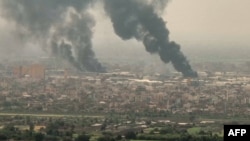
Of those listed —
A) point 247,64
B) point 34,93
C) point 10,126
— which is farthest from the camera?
point 247,64

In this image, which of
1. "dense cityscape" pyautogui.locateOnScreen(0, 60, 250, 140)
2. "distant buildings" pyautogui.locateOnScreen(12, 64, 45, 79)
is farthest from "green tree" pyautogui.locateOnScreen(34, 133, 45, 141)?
"distant buildings" pyautogui.locateOnScreen(12, 64, 45, 79)

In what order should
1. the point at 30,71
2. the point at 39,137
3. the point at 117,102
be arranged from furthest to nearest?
the point at 30,71, the point at 117,102, the point at 39,137

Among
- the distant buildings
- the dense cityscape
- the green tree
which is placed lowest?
the green tree

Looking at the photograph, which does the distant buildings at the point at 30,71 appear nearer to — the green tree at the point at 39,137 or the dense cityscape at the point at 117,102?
the dense cityscape at the point at 117,102

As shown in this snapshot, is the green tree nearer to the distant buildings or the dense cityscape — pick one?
the dense cityscape

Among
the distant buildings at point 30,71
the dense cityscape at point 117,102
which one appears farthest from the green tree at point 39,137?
the distant buildings at point 30,71

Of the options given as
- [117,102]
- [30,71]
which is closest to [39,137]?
[117,102]

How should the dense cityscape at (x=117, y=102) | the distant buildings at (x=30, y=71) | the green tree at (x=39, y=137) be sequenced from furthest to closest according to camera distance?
the distant buildings at (x=30, y=71)
the dense cityscape at (x=117, y=102)
the green tree at (x=39, y=137)

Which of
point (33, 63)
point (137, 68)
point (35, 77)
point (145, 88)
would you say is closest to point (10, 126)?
point (145, 88)

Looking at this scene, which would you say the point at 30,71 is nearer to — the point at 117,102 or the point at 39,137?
the point at 117,102

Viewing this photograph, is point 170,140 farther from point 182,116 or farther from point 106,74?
point 106,74

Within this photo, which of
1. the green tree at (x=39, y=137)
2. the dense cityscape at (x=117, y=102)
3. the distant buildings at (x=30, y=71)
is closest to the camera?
the green tree at (x=39, y=137)
